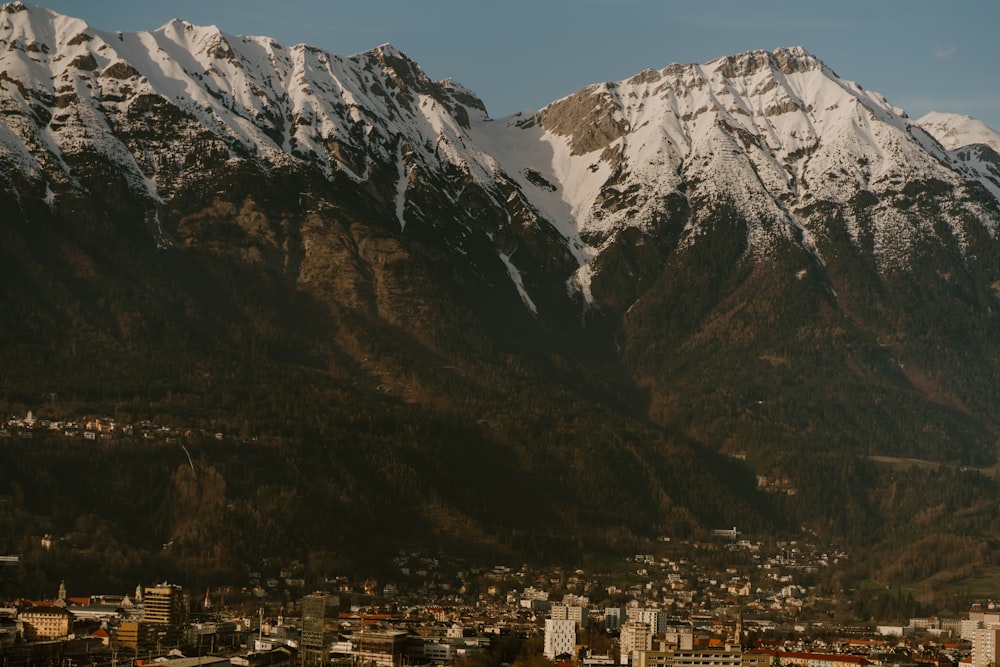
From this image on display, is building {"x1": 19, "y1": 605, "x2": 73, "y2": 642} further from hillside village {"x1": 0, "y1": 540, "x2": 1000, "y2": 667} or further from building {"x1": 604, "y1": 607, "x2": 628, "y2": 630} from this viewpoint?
building {"x1": 604, "y1": 607, "x2": 628, "y2": 630}

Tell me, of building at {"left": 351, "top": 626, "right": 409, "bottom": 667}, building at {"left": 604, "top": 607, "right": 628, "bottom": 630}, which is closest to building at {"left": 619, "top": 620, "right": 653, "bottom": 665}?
building at {"left": 351, "top": 626, "right": 409, "bottom": 667}

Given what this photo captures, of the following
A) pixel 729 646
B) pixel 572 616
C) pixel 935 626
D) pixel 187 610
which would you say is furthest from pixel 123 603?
pixel 935 626

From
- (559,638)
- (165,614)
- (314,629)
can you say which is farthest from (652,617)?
(165,614)

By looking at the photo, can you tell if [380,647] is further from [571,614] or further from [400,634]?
[571,614]

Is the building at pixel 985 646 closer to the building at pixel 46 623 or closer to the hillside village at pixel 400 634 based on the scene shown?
the hillside village at pixel 400 634

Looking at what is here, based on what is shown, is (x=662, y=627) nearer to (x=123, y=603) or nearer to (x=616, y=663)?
(x=616, y=663)
